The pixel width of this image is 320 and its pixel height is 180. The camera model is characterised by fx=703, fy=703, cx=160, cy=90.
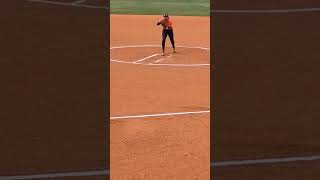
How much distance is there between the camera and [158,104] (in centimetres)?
1892

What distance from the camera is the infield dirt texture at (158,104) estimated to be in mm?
13102

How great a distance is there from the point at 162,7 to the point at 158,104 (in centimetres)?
3070

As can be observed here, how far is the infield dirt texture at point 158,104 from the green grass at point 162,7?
7.56 metres

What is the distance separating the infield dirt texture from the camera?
13102mm
